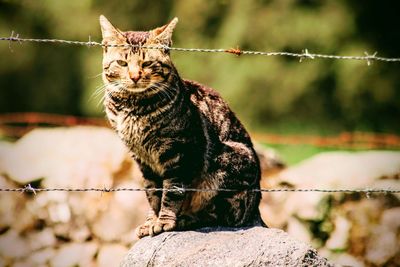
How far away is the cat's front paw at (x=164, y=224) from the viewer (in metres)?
4.17

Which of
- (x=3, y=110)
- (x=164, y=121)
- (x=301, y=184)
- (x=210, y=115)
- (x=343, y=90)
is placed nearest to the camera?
(x=164, y=121)

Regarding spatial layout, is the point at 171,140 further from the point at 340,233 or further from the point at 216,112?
the point at 340,233

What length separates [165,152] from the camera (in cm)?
411

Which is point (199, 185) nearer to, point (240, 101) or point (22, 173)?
point (22, 173)

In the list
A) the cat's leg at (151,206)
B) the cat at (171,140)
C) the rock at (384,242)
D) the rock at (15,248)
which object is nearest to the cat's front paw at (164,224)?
the cat at (171,140)

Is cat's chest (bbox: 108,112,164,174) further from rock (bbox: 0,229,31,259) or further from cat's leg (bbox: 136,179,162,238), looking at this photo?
rock (bbox: 0,229,31,259)

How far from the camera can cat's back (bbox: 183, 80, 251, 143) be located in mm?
4391

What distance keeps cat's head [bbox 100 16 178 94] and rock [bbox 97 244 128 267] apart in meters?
2.58

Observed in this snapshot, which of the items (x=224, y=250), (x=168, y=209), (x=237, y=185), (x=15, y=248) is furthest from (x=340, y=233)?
(x=15, y=248)

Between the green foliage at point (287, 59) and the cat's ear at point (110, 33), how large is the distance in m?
3.81

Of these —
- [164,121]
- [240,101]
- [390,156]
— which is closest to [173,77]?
[164,121]

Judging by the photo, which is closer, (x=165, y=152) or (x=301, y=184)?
(x=165, y=152)

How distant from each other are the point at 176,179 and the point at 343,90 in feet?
13.3

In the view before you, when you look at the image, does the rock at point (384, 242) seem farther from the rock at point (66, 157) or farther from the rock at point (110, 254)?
the rock at point (66, 157)
